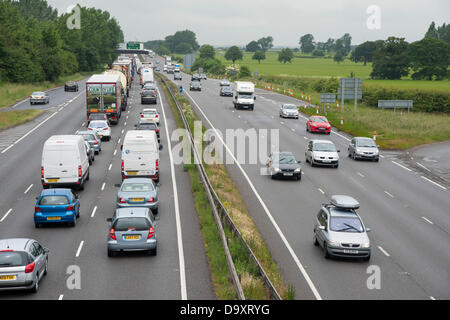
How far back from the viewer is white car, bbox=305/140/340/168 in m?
38.4

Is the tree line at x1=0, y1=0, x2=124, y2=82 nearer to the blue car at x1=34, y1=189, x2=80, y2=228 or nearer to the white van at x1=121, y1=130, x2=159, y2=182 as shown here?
the white van at x1=121, y1=130, x2=159, y2=182

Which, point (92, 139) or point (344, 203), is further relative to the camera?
point (92, 139)


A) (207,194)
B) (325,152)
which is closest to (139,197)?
(207,194)

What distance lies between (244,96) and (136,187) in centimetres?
4377

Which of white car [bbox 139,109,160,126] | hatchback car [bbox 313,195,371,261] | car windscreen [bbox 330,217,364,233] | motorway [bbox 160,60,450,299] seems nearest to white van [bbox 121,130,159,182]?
motorway [bbox 160,60,450,299]

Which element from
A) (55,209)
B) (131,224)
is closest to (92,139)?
(55,209)

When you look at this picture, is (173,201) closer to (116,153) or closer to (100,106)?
(116,153)

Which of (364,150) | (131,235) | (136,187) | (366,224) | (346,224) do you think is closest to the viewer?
(131,235)

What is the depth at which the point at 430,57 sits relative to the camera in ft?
455

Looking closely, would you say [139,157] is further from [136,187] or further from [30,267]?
[30,267]

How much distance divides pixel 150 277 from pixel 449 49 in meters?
136

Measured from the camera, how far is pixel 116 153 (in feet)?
139

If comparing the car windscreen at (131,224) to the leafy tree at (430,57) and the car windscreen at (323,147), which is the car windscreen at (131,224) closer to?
the car windscreen at (323,147)

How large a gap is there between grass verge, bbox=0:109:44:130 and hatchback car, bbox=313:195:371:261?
133 ft
